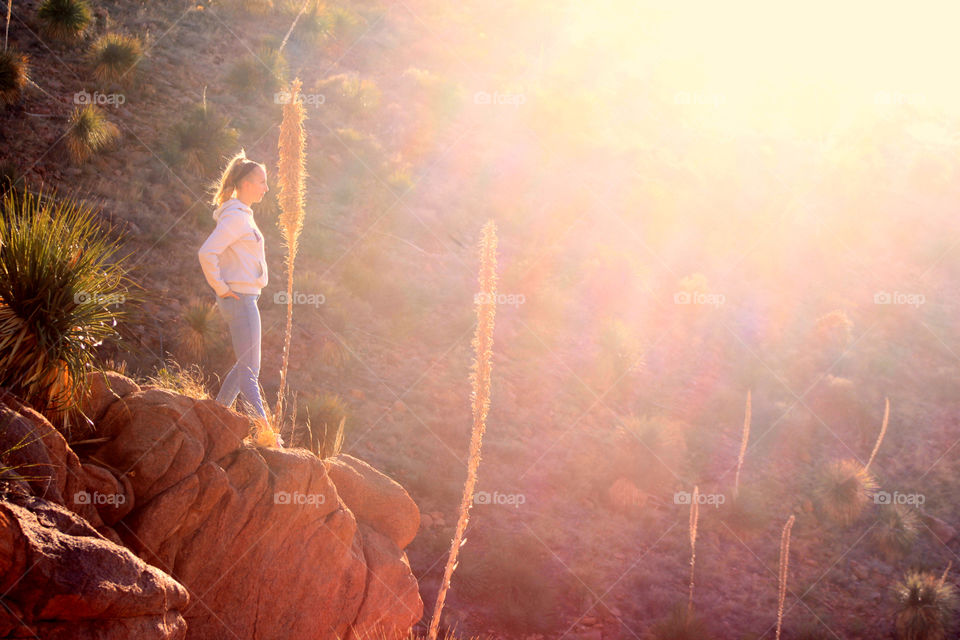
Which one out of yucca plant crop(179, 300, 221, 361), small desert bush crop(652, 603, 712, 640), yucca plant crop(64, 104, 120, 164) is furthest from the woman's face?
yucca plant crop(64, 104, 120, 164)

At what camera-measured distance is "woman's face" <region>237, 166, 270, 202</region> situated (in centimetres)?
568

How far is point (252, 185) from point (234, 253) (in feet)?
2.01

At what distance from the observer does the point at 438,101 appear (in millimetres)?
23109

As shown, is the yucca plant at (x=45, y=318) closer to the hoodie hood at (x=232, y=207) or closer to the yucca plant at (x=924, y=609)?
the hoodie hood at (x=232, y=207)

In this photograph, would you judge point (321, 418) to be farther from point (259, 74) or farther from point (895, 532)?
point (259, 74)

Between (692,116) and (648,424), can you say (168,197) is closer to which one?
(648,424)

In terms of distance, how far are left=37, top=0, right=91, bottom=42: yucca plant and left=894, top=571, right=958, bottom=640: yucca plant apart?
66.0ft

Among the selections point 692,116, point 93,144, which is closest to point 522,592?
point 93,144

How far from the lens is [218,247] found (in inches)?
212

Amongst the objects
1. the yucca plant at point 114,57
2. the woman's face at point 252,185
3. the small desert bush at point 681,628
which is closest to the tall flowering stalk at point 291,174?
the woman's face at point 252,185

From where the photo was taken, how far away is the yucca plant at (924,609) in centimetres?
942

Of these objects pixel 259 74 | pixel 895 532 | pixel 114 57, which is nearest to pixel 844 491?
pixel 895 532

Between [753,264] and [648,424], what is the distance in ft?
34.6

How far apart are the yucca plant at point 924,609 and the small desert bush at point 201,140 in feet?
49.0
